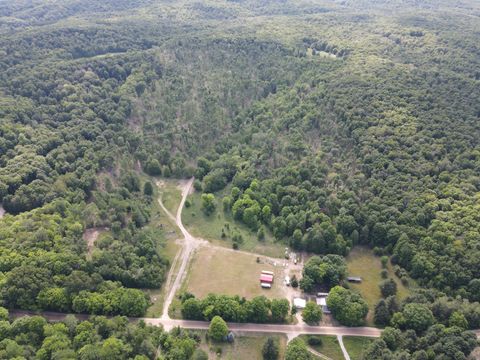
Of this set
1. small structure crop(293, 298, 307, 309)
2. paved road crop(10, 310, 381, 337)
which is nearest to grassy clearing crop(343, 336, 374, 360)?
paved road crop(10, 310, 381, 337)

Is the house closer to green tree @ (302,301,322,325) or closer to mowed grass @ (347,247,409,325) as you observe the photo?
green tree @ (302,301,322,325)

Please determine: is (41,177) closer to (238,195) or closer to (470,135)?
(238,195)

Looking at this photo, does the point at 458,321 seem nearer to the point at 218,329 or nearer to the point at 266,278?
the point at 266,278

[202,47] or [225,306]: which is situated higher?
[202,47]

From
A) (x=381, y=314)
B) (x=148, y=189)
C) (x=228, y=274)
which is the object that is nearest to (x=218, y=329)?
(x=228, y=274)

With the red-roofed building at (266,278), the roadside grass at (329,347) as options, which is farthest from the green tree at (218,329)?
the red-roofed building at (266,278)

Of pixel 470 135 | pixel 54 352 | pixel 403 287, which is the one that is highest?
pixel 470 135

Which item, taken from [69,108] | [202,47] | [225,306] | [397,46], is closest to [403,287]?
[225,306]
